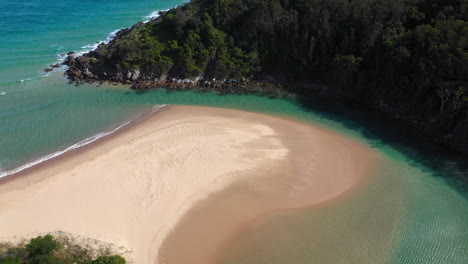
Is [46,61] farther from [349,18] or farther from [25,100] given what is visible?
[349,18]

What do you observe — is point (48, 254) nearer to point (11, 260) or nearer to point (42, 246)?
point (42, 246)

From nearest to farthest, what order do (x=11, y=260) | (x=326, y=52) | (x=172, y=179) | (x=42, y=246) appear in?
(x=11, y=260), (x=42, y=246), (x=172, y=179), (x=326, y=52)

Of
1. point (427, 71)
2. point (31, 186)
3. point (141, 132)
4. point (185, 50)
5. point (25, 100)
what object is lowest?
point (31, 186)

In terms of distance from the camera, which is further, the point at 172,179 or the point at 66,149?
the point at 66,149

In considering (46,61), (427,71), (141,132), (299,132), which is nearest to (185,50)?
(141,132)

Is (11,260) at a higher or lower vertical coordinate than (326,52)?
lower

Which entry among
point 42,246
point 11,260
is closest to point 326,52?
point 42,246

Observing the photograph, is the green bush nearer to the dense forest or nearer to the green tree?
the green tree

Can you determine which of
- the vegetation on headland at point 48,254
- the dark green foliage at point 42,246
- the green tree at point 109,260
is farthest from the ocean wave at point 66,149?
the green tree at point 109,260
